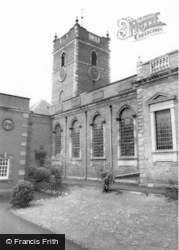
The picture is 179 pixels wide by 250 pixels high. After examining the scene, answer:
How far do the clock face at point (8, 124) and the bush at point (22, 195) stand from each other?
6.66 m

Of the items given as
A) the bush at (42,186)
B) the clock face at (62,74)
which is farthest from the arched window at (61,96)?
the bush at (42,186)

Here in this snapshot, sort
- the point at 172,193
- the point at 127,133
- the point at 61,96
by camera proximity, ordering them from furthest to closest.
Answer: the point at 61,96 < the point at 127,133 < the point at 172,193

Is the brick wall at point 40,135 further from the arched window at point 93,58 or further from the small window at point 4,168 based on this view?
the arched window at point 93,58

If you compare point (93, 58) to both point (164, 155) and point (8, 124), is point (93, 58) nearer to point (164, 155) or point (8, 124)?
point (8, 124)

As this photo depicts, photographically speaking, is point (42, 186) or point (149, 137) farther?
point (42, 186)

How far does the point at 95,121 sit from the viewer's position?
24.0 meters

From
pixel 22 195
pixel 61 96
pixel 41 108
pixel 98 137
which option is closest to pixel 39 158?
pixel 41 108

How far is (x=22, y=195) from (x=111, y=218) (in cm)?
593

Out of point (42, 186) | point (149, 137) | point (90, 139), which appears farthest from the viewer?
point (90, 139)

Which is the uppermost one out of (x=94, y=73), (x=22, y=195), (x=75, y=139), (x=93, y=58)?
(x=93, y=58)

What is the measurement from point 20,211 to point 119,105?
1299cm

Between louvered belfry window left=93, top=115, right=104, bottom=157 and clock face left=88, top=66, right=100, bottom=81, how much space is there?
12.8 meters

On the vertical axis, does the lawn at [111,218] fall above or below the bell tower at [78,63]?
below

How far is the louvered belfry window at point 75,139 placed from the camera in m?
25.7
